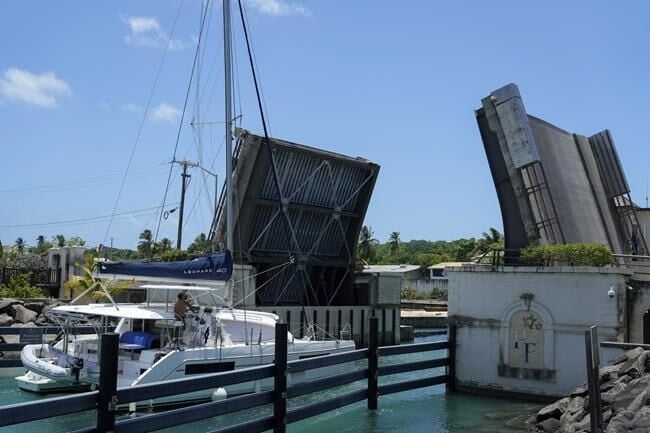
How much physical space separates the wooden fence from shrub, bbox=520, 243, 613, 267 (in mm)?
4040

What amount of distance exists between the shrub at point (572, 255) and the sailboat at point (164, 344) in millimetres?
6759

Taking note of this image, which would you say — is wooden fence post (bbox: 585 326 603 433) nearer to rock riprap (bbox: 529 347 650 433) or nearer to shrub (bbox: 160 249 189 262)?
rock riprap (bbox: 529 347 650 433)

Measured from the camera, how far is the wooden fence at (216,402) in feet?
24.7

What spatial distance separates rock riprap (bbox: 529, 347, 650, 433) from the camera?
1062 centimetres

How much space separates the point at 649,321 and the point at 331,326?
16.3 meters

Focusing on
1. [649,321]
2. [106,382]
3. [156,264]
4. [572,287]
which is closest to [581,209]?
[649,321]

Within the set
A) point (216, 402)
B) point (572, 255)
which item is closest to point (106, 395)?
point (216, 402)

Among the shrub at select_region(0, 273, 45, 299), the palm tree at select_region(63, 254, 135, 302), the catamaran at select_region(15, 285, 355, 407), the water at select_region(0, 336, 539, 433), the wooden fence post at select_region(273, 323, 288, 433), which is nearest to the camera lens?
the wooden fence post at select_region(273, 323, 288, 433)

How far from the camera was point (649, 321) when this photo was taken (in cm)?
1917

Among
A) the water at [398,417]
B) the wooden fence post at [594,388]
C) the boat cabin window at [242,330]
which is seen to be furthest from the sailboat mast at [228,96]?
the wooden fence post at [594,388]

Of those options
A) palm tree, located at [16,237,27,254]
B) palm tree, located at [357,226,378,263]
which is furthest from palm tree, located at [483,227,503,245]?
palm tree, located at [16,237,27,254]

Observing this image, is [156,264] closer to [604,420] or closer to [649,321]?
[604,420]

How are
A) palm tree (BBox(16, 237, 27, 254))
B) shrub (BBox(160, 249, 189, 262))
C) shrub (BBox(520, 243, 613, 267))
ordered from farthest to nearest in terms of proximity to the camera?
palm tree (BBox(16, 237, 27, 254)) < shrub (BBox(160, 249, 189, 262)) < shrub (BBox(520, 243, 613, 267))

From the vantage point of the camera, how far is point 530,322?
1692 cm
